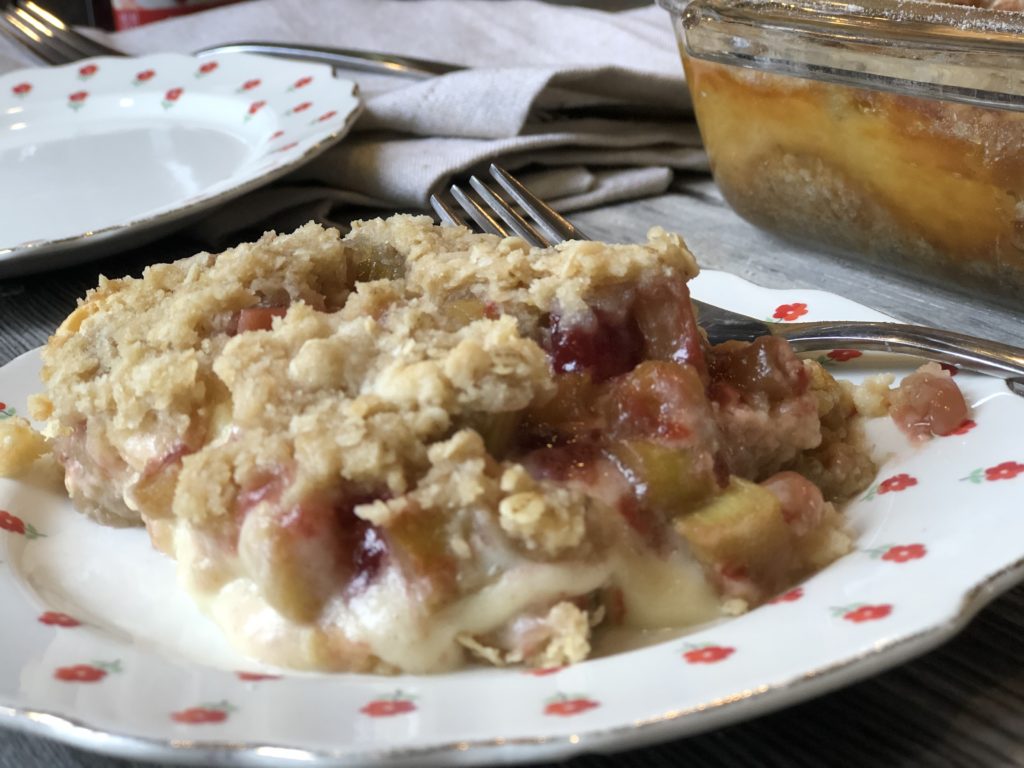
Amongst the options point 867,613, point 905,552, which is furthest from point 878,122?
point 867,613

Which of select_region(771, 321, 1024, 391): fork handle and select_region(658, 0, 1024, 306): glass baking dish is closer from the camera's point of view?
select_region(771, 321, 1024, 391): fork handle

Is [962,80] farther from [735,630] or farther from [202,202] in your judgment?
[202,202]

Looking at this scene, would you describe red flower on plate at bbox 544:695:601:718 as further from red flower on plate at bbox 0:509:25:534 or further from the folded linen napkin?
the folded linen napkin

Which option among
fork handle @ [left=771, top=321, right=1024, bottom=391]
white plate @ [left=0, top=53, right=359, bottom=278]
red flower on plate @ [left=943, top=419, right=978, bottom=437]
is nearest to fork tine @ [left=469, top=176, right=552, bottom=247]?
white plate @ [left=0, top=53, right=359, bottom=278]

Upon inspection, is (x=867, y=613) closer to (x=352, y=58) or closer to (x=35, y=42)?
(x=352, y=58)

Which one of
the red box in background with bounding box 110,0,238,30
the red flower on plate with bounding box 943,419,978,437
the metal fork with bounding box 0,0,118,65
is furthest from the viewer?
the red box in background with bounding box 110,0,238,30

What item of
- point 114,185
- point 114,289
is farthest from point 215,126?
point 114,289

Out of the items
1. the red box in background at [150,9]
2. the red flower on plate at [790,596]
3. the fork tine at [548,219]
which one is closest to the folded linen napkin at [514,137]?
the fork tine at [548,219]
